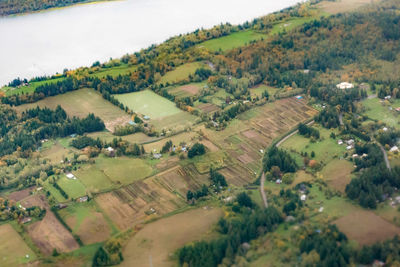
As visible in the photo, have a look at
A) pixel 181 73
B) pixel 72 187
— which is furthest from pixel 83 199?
pixel 181 73

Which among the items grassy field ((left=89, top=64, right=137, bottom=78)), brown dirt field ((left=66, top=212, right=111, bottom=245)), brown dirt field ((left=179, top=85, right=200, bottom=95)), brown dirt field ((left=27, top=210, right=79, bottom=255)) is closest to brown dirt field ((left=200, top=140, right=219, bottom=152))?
brown dirt field ((left=179, top=85, right=200, bottom=95))

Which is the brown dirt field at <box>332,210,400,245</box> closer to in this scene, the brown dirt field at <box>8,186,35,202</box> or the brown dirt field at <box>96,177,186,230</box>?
the brown dirt field at <box>96,177,186,230</box>

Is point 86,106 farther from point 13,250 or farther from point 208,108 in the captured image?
point 13,250

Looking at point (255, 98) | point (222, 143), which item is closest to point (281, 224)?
point (222, 143)

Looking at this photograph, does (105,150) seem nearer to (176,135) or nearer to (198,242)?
(176,135)

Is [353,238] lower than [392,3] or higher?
lower
